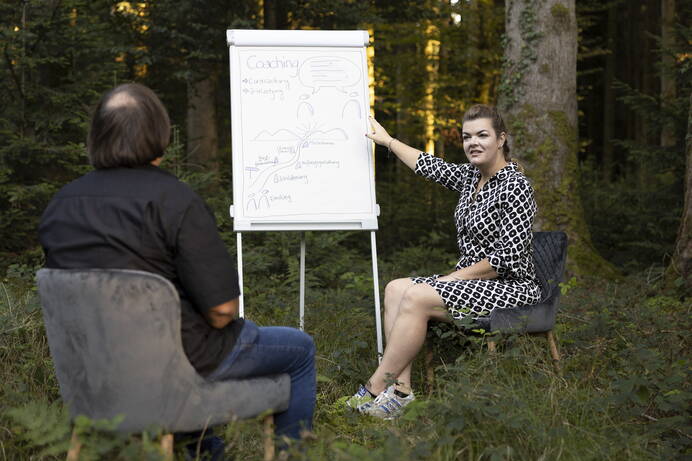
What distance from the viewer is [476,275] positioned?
379cm

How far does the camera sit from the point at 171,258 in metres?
2.42

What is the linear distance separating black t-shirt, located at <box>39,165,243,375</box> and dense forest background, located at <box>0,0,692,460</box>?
18.6 inches

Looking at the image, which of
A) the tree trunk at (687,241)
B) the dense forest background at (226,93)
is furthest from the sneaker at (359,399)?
the dense forest background at (226,93)

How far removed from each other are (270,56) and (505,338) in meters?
2.14

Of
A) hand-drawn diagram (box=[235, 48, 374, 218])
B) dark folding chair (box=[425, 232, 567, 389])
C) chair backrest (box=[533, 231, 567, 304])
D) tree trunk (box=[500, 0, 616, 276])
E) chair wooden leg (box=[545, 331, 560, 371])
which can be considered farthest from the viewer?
tree trunk (box=[500, 0, 616, 276])

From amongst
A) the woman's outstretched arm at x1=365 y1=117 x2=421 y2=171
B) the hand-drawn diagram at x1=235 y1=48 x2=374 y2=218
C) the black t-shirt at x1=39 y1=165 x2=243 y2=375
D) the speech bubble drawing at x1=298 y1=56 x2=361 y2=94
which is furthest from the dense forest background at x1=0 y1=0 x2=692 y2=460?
the speech bubble drawing at x1=298 y1=56 x2=361 y2=94

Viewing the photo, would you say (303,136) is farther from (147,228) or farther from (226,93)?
(226,93)

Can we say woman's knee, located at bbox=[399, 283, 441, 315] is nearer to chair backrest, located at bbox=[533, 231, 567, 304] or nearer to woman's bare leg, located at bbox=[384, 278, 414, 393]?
woman's bare leg, located at bbox=[384, 278, 414, 393]

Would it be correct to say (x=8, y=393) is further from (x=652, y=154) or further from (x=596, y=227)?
(x=596, y=227)

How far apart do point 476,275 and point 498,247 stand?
7.0 inches

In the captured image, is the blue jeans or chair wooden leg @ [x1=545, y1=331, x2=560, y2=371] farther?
chair wooden leg @ [x1=545, y1=331, x2=560, y2=371]

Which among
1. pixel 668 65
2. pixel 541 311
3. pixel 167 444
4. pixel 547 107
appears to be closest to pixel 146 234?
pixel 167 444

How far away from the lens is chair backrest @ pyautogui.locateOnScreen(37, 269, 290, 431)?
228cm

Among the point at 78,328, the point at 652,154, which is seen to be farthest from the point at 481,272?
the point at 652,154
